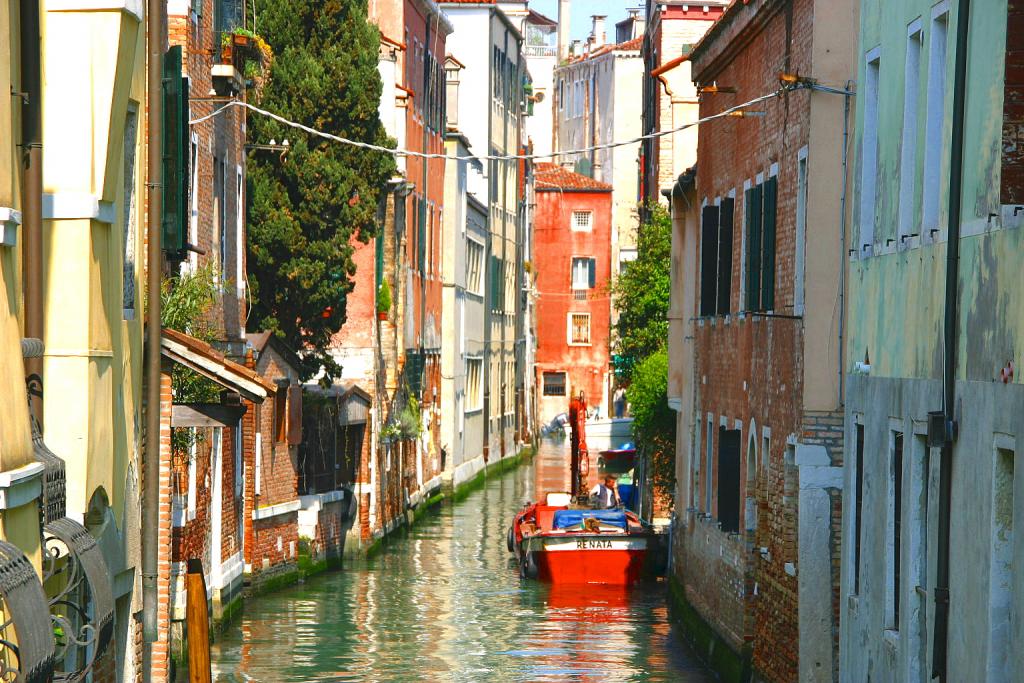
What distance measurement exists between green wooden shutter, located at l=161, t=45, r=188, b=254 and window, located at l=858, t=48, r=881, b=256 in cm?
494

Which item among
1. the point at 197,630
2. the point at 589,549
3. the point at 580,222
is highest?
the point at 580,222

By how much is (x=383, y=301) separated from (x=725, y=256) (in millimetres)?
14927

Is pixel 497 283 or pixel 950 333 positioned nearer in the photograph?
pixel 950 333

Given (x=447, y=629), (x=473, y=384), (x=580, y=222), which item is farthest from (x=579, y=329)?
(x=447, y=629)

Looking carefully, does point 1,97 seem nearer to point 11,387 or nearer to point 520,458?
point 11,387

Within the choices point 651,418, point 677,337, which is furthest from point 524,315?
point 677,337

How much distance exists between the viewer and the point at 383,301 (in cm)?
3584

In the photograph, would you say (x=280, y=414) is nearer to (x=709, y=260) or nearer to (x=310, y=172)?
(x=310, y=172)

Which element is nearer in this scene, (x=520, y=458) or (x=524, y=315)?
(x=520, y=458)

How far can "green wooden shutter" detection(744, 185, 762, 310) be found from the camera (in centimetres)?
1916

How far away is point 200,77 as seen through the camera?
23266 millimetres

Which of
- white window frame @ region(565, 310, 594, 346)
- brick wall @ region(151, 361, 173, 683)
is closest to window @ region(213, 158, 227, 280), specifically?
brick wall @ region(151, 361, 173, 683)

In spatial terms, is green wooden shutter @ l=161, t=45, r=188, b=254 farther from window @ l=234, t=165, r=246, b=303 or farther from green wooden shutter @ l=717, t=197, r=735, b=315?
window @ l=234, t=165, r=246, b=303

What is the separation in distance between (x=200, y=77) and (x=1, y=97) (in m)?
14.5
